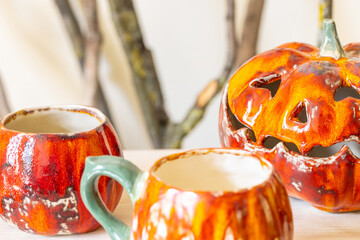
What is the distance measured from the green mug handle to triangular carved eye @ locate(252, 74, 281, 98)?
182 mm

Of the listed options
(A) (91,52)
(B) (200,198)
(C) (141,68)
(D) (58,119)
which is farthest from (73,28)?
(B) (200,198)

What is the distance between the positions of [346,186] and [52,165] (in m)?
0.24

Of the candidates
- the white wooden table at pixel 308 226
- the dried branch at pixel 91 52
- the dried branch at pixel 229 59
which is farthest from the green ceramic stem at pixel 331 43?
the dried branch at pixel 91 52

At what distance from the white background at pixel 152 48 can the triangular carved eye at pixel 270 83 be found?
616 mm

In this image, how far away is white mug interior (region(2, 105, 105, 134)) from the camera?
0.47 m

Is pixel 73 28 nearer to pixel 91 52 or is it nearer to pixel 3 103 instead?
pixel 91 52

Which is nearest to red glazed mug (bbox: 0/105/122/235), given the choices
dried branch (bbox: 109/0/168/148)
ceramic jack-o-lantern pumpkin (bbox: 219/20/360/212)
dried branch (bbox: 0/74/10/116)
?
ceramic jack-o-lantern pumpkin (bbox: 219/20/360/212)

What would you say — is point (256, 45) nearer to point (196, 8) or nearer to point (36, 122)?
point (196, 8)

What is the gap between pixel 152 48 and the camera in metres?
1.17

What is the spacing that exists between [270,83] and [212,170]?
0.16 meters

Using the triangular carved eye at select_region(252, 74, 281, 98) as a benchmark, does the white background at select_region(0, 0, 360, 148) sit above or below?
below

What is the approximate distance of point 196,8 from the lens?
3.64 feet

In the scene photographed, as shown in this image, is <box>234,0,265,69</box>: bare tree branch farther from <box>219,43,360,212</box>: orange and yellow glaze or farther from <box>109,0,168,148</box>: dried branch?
<box>219,43,360,212</box>: orange and yellow glaze

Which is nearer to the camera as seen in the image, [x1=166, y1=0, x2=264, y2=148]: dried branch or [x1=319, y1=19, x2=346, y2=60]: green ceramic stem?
[x1=319, y1=19, x2=346, y2=60]: green ceramic stem
